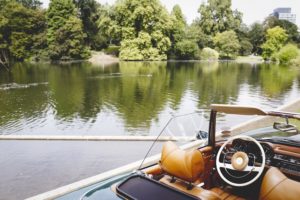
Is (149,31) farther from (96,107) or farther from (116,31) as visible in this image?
(96,107)

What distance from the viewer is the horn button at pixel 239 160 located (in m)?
3.47

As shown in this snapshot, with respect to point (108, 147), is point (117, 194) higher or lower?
higher

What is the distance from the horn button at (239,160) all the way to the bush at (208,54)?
6373cm

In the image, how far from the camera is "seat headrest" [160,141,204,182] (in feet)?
11.0

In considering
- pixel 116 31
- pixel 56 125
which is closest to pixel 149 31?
pixel 116 31

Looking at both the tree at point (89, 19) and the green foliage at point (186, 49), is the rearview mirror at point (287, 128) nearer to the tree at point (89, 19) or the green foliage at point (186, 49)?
the green foliage at point (186, 49)

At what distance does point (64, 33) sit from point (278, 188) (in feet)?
192

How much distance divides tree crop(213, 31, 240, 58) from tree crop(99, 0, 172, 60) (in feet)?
48.3

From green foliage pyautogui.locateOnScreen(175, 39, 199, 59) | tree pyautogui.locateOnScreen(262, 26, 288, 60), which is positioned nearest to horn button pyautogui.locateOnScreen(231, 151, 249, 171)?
green foliage pyautogui.locateOnScreen(175, 39, 199, 59)

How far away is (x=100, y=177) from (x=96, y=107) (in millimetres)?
10996

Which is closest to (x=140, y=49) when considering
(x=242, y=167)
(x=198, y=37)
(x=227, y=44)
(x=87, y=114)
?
(x=198, y=37)

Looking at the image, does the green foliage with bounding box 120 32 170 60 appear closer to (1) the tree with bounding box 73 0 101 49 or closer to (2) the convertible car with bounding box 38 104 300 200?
(1) the tree with bounding box 73 0 101 49

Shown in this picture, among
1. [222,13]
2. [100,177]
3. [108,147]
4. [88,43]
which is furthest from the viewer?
[222,13]

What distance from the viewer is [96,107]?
17.0 metres
